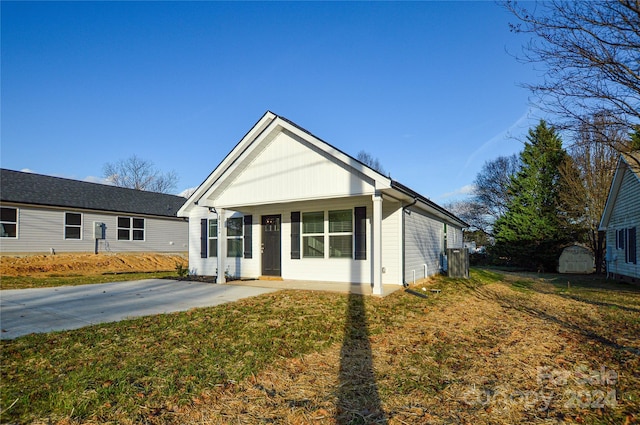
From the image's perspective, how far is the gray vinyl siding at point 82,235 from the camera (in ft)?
57.2

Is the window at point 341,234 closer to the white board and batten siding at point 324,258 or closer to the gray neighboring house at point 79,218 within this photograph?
the white board and batten siding at point 324,258

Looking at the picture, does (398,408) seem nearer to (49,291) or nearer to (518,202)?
(49,291)

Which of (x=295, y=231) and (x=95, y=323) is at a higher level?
(x=295, y=231)

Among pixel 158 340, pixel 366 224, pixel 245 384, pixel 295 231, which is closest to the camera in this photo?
pixel 245 384

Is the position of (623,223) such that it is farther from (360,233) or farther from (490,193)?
(490,193)

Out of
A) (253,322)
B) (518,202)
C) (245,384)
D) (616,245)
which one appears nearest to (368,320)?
(253,322)

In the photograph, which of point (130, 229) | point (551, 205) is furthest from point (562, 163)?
point (130, 229)

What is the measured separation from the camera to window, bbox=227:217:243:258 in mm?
13391

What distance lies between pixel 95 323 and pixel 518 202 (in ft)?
84.7

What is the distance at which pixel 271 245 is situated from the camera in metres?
12.5

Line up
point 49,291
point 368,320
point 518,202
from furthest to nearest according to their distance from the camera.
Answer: point 518,202 → point 49,291 → point 368,320

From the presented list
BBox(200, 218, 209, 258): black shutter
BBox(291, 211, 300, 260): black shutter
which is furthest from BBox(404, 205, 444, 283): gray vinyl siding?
BBox(200, 218, 209, 258): black shutter

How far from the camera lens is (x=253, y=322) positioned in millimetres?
6184

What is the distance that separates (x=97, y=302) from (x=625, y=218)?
18628mm
